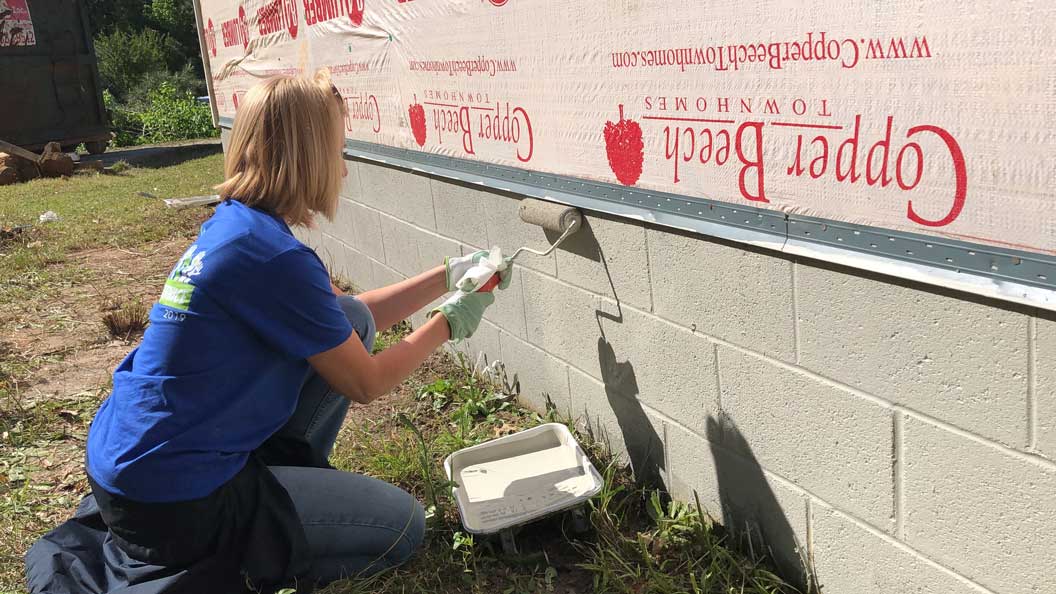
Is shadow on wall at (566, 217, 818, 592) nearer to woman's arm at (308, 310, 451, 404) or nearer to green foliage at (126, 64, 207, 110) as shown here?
woman's arm at (308, 310, 451, 404)

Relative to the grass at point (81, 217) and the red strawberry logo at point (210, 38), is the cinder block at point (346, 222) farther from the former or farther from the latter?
the red strawberry logo at point (210, 38)

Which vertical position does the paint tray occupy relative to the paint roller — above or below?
below

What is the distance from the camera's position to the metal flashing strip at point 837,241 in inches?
59.2

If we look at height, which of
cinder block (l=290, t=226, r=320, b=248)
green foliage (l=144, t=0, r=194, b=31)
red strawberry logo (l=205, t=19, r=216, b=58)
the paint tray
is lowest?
the paint tray

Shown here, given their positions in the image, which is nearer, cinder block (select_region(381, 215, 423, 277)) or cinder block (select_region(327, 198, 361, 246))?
cinder block (select_region(381, 215, 423, 277))

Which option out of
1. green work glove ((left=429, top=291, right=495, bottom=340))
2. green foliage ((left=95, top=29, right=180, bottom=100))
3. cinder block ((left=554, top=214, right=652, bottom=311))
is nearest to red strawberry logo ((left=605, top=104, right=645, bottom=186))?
cinder block ((left=554, top=214, right=652, bottom=311))

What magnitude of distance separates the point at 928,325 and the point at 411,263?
284cm

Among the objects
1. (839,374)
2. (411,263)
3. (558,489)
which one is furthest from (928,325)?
(411,263)

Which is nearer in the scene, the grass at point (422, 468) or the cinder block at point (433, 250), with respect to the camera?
the grass at point (422, 468)

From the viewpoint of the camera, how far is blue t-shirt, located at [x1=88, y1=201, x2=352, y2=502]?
2.07 metres

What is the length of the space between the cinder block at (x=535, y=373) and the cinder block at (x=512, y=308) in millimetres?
40

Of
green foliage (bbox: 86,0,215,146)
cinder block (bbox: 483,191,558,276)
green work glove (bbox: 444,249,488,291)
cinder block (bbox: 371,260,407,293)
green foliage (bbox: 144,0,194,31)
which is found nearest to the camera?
green work glove (bbox: 444,249,488,291)

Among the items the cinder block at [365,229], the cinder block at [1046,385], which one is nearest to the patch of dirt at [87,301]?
the cinder block at [365,229]

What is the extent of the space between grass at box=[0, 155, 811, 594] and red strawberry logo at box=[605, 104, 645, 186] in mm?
933
